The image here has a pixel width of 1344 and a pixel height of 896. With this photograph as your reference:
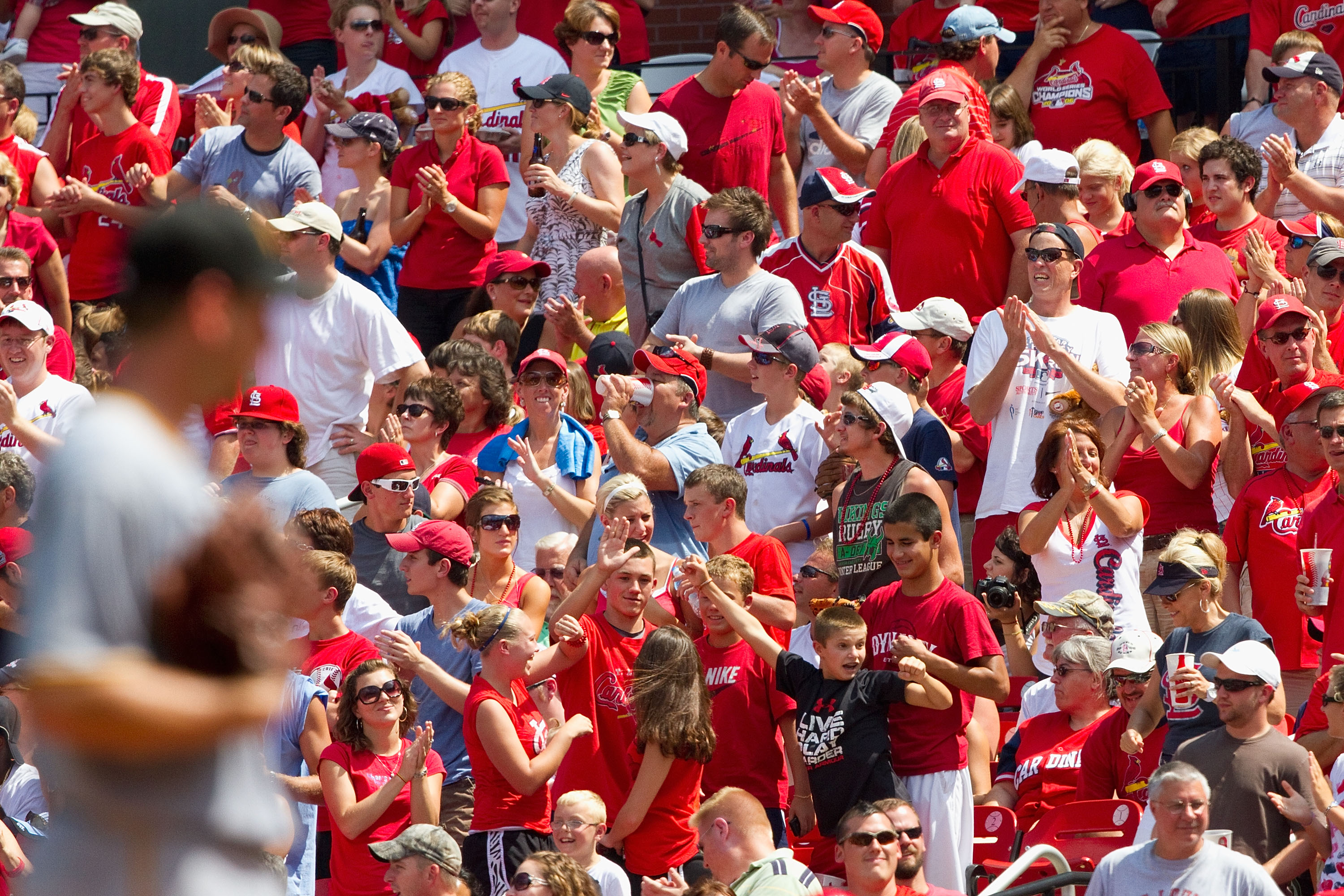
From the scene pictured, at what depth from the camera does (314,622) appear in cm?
725

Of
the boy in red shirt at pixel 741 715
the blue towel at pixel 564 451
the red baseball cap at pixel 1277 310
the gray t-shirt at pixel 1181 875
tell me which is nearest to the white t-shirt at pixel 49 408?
the blue towel at pixel 564 451

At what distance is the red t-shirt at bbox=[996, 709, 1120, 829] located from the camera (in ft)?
23.1

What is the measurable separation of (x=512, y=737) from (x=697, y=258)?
389 cm

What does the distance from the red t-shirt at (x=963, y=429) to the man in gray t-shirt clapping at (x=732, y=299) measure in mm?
790

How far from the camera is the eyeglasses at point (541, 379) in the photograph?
340 inches

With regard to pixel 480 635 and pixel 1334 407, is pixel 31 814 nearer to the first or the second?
pixel 480 635

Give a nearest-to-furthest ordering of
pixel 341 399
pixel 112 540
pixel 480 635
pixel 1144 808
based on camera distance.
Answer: pixel 112 540
pixel 1144 808
pixel 480 635
pixel 341 399

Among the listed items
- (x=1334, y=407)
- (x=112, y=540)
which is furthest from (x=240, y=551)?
(x=1334, y=407)

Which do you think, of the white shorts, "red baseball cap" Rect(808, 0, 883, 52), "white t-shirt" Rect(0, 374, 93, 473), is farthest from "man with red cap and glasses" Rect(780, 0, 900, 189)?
the white shorts

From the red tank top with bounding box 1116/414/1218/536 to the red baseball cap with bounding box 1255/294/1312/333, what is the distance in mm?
547

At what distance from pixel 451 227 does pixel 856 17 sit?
2.83 m

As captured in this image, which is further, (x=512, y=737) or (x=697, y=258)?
(x=697, y=258)

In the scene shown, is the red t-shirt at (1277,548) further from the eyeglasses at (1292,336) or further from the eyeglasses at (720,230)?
the eyeglasses at (720,230)

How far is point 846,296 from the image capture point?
9.43 metres
